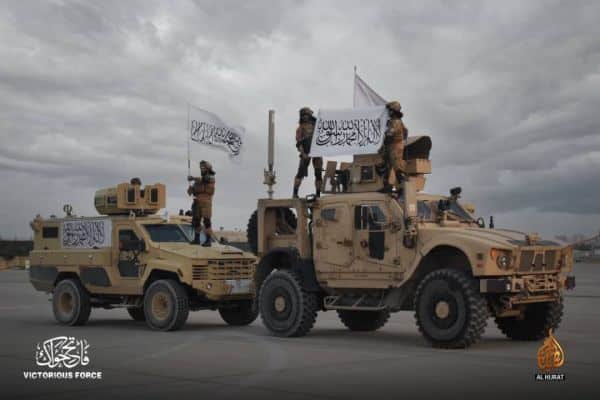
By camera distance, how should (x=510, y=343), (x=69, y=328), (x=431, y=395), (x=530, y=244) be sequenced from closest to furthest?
1. (x=431, y=395)
2. (x=530, y=244)
3. (x=510, y=343)
4. (x=69, y=328)

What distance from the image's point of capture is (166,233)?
59.5 ft

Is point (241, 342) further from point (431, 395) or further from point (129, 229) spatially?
point (431, 395)

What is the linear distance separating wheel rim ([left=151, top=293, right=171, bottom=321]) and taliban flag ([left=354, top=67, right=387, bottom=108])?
5247mm

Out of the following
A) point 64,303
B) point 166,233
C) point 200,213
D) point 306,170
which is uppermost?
point 306,170

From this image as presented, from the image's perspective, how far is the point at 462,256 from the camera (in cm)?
1409

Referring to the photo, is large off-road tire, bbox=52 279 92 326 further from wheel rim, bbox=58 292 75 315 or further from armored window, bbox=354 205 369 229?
armored window, bbox=354 205 369 229

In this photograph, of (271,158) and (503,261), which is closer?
(503,261)

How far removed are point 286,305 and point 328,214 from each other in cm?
179

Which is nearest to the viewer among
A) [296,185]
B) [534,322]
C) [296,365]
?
[296,365]

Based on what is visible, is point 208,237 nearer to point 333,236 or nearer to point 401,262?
point 333,236

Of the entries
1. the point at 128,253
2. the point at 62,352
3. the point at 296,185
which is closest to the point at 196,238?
the point at 128,253

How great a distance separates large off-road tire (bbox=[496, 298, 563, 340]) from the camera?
14.5 metres

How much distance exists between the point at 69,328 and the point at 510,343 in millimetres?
8818

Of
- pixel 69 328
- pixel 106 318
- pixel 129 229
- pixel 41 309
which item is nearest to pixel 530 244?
pixel 129 229
